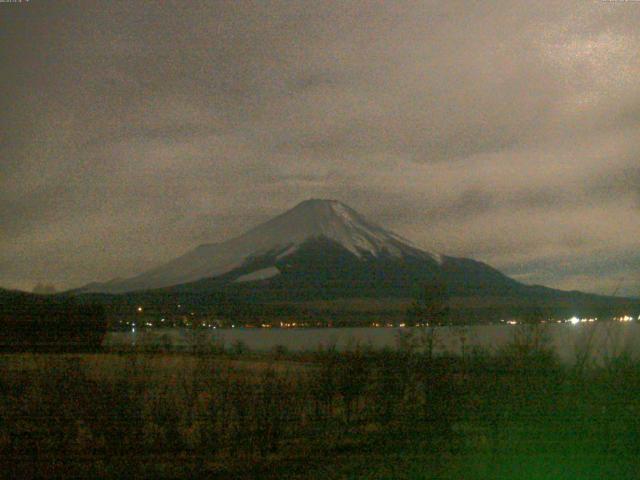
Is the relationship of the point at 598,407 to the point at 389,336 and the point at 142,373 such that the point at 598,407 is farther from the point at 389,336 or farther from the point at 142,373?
the point at 142,373

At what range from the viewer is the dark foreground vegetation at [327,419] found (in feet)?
23.9

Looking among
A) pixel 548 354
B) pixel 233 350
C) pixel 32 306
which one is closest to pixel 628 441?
pixel 548 354

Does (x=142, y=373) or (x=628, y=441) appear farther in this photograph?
(x=142, y=373)

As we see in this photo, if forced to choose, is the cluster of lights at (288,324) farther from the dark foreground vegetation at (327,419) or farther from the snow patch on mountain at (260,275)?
the snow patch on mountain at (260,275)

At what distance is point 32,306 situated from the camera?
1697 cm

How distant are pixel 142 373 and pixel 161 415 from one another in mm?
761

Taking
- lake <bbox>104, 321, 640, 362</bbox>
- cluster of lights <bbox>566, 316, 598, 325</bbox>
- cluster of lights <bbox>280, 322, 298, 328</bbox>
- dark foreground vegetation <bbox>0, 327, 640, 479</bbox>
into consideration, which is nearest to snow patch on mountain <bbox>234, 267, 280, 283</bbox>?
cluster of lights <bbox>280, 322, 298, 328</bbox>

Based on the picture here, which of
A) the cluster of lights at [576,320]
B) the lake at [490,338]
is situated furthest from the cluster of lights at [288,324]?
the cluster of lights at [576,320]

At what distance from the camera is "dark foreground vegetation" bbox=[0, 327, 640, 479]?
7281 millimetres

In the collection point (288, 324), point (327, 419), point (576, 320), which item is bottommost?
point (327, 419)

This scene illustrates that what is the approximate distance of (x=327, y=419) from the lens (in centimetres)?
928

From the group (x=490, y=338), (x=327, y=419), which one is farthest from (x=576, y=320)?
(x=327, y=419)

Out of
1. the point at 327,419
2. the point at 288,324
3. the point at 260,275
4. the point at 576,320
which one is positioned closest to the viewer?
the point at 327,419

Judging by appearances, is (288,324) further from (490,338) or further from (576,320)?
(576,320)
